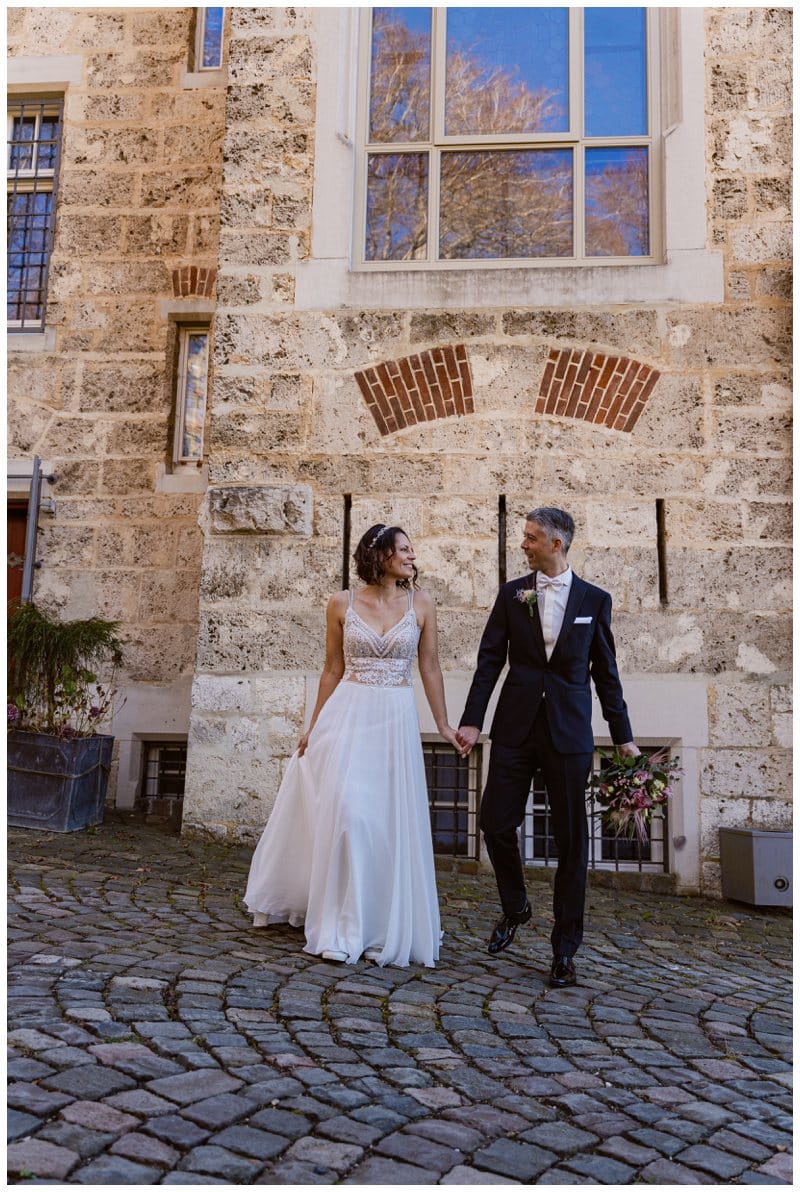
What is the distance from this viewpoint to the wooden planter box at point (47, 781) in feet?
22.4

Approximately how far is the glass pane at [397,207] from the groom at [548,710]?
3535 millimetres

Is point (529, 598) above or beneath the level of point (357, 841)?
above

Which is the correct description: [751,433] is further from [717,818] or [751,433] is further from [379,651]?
[379,651]

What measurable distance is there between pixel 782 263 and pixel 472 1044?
5518 mm

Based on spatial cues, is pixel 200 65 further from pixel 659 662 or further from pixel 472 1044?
pixel 472 1044

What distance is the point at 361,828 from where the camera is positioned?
4.43 meters

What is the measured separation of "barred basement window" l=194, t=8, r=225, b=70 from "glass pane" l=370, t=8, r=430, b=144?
2186 millimetres

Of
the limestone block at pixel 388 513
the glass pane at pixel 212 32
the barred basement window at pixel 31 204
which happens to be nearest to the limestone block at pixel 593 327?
the limestone block at pixel 388 513

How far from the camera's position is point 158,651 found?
8.32 metres

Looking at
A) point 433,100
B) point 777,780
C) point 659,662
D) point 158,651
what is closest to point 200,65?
point 433,100

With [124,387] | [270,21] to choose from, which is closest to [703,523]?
[270,21]

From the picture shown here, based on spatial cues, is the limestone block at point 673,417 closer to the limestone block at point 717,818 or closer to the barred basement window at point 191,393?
the limestone block at point 717,818

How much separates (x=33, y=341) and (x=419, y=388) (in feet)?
12.7

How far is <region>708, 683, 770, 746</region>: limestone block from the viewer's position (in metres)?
6.45
